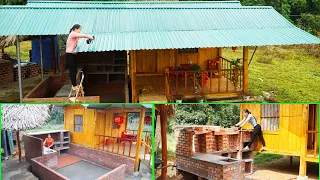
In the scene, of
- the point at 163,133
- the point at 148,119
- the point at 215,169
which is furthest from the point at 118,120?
the point at 215,169

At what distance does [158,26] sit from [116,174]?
7.10m

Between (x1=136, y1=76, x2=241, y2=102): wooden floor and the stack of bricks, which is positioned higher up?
the stack of bricks

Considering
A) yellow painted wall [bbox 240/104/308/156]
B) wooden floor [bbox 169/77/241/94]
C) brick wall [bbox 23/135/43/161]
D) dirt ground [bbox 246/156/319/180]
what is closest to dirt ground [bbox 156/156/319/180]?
dirt ground [bbox 246/156/319/180]

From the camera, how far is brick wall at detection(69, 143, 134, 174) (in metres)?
5.64

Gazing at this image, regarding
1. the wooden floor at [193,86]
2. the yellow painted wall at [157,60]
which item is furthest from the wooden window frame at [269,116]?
the yellow painted wall at [157,60]

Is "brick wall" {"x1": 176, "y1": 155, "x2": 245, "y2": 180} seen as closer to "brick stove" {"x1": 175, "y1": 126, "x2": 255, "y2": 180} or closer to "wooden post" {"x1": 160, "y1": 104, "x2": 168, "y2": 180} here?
"brick stove" {"x1": 175, "y1": 126, "x2": 255, "y2": 180}

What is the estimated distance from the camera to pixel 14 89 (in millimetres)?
13383

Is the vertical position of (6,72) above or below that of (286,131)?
above

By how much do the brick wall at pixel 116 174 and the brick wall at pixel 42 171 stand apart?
62cm

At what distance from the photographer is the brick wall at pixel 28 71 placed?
14.8 meters

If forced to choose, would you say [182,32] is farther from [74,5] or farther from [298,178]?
[298,178]

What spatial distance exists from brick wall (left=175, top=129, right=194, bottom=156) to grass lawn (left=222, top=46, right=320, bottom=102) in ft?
28.3

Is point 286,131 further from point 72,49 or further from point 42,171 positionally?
point 72,49

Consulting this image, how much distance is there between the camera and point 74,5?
13.2 meters
